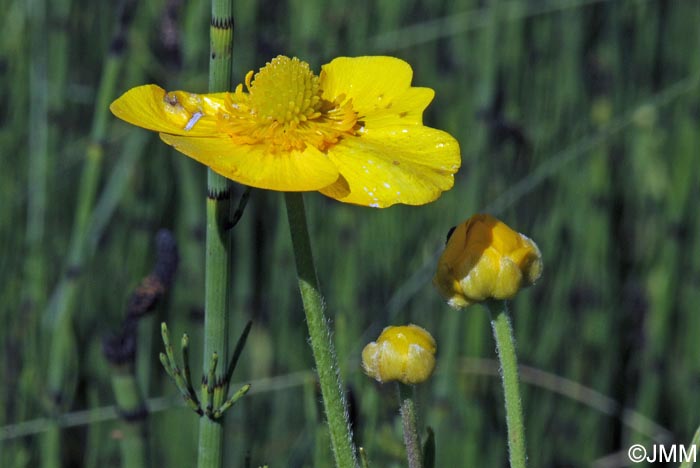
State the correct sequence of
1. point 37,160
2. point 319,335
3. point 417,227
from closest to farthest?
1. point 319,335
2. point 37,160
3. point 417,227

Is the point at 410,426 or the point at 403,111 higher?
the point at 403,111

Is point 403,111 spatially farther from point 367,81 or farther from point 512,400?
point 512,400

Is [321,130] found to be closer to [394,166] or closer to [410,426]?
[394,166]

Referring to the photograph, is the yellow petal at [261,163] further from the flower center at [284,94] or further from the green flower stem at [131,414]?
the green flower stem at [131,414]

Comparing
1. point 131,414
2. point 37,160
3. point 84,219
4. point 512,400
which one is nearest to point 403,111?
point 512,400

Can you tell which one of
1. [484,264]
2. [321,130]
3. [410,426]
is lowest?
[410,426]

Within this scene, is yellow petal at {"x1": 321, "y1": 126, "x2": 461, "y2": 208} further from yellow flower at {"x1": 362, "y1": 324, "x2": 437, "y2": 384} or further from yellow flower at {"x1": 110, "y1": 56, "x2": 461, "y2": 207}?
yellow flower at {"x1": 362, "y1": 324, "x2": 437, "y2": 384}

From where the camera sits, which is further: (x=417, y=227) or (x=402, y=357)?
(x=417, y=227)

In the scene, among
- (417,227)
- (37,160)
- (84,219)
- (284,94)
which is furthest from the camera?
(417,227)
